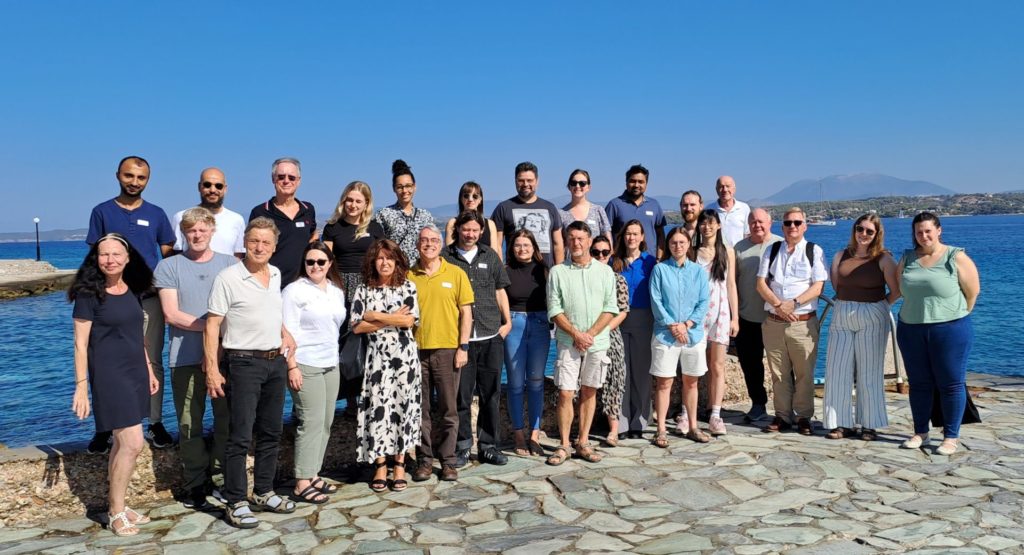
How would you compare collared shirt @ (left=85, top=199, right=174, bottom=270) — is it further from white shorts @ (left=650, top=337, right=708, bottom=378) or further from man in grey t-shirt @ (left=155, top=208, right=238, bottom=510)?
white shorts @ (left=650, top=337, right=708, bottom=378)

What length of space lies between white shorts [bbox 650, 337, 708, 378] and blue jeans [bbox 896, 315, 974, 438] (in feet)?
5.79

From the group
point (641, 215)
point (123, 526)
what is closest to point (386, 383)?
point (123, 526)

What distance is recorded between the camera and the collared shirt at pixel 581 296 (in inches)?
244

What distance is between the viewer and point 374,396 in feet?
18.4

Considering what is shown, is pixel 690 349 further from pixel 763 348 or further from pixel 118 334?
pixel 118 334

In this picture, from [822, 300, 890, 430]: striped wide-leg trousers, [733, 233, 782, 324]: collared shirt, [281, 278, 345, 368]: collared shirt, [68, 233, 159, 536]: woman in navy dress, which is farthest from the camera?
[733, 233, 782, 324]: collared shirt

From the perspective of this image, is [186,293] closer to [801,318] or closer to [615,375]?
Answer: [615,375]

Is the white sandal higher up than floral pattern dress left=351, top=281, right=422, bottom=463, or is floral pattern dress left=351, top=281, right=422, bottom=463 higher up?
floral pattern dress left=351, top=281, right=422, bottom=463

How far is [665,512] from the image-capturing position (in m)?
5.14

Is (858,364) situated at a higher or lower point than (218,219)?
lower

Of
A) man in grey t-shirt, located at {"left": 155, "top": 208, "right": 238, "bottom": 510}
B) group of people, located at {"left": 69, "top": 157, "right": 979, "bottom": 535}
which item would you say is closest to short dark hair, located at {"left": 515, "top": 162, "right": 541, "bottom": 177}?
group of people, located at {"left": 69, "top": 157, "right": 979, "bottom": 535}

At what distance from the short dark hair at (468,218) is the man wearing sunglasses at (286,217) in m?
1.17

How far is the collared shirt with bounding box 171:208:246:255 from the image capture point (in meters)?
5.65

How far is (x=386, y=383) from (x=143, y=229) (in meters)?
2.10
